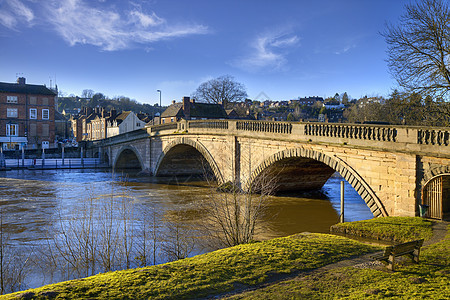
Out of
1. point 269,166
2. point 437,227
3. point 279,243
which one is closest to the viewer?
point 279,243

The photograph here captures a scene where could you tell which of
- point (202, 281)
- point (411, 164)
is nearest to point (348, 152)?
point (411, 164)

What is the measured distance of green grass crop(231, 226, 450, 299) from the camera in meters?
5.78

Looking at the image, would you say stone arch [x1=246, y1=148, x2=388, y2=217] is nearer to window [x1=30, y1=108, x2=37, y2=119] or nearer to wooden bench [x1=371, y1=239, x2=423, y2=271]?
wooden bench [x1=371, y1=239, x2=423, y2=271]

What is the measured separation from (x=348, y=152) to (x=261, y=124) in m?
6.62

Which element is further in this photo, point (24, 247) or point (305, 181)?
point (305, 181)

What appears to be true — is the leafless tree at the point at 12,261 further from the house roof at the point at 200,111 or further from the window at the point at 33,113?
the window at the point at 33,113

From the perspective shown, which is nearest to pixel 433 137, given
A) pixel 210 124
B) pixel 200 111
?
pixel 210 124

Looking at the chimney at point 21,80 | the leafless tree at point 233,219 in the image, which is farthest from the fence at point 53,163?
the leafless tree at point 233,219

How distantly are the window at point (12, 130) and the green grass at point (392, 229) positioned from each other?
174 feet

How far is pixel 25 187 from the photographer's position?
27391mm

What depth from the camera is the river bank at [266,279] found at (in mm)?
5816

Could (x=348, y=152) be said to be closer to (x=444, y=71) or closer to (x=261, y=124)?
(x=444, y=71)

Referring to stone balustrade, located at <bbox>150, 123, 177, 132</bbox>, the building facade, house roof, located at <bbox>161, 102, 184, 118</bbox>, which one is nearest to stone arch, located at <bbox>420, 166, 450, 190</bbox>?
stone balustrade, located at <bbox>150, 123, 177, 132</bbox>

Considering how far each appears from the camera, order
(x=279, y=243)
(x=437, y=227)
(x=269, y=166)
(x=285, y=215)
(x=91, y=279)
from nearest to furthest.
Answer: (x=91, y=279) < (x=279, y=243) < (x=437, y=227) < (x=285, y=215) < (x=269, y=166)
